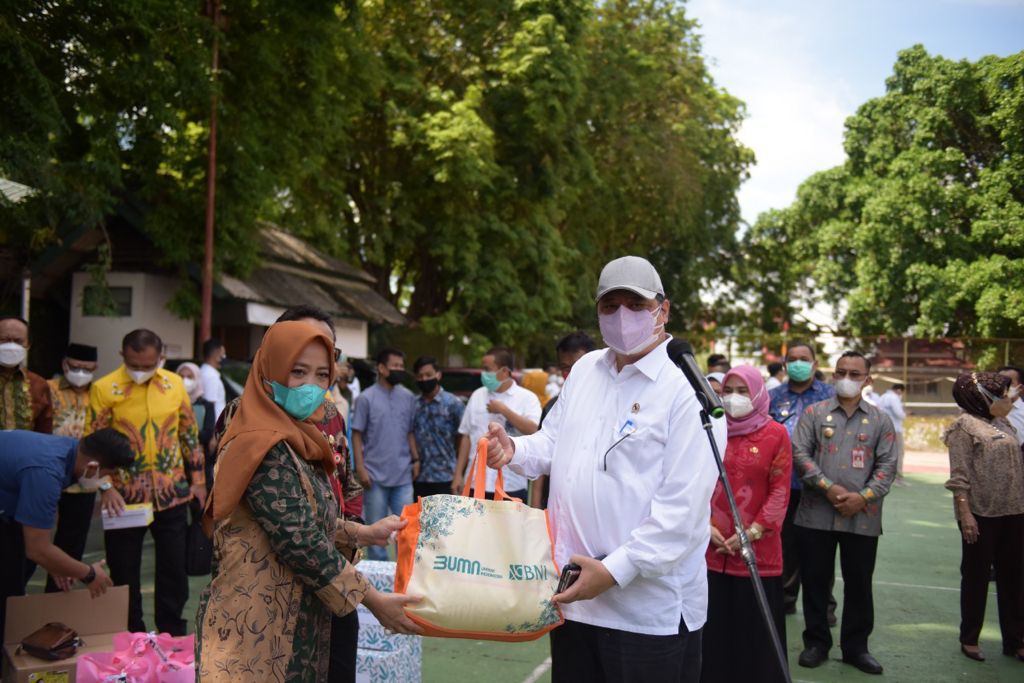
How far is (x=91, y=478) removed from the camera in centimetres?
481

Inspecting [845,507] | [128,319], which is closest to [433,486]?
[845,507]

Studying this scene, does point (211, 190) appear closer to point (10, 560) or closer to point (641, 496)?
point (10, 560)

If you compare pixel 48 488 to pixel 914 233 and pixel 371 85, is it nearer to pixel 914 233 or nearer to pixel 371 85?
pixel 371 85

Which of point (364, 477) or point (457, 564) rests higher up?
point (457, 564)

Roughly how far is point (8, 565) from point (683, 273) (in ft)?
103

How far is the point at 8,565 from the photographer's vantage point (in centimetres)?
483

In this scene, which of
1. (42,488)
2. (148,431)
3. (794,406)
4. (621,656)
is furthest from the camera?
(794,406)

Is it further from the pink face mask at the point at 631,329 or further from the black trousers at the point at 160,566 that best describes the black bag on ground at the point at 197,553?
the pink face mask at the point at 631,329

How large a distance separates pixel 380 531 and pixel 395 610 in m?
0.41

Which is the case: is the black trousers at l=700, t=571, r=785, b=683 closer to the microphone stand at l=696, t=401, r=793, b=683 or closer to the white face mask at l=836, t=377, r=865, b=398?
the white face mask at l=836, t=377, r=865, b=398

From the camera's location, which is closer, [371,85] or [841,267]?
[371,85]

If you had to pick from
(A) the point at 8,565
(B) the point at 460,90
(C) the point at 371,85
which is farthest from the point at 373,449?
(B) the point at 460,90

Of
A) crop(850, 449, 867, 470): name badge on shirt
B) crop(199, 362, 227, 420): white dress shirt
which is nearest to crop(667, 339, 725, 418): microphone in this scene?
crop(850, 449, 867, 470): name badge on shirt

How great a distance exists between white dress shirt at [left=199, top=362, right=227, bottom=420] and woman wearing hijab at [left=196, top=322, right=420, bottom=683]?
6.88 metres
